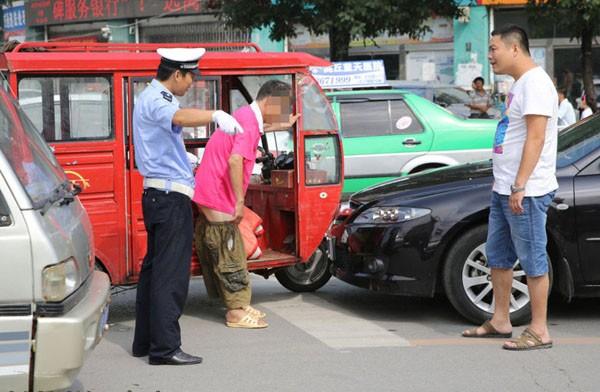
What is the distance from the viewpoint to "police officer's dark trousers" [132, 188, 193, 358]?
587 centimetres

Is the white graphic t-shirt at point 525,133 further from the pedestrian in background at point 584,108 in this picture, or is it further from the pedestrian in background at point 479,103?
the pedestrian in background at point 584,108

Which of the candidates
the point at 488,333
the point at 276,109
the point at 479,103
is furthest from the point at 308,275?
the point at 479,103

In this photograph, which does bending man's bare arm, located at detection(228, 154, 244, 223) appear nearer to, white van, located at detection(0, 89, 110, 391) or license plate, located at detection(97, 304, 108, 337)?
license plate, located at detection(97, 304, 108, 337)

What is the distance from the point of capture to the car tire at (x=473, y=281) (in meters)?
6.77

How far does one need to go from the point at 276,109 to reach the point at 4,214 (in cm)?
319

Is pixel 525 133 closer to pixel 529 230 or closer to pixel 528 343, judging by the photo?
pixel 529 230

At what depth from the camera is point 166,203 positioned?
5.88 metres

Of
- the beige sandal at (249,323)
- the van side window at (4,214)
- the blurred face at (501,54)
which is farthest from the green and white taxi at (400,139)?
the van side window at (4,214)

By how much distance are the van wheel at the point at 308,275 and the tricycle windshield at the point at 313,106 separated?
115cm

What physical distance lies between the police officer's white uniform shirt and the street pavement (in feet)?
3.74

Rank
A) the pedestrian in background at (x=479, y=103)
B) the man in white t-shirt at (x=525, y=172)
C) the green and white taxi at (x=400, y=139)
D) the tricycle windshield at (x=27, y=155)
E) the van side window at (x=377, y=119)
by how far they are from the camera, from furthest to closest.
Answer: the pedestrian in background at (x=479, y=103), the van side window at (x=377, y=119), the green and white taxi at (x=400, y=139), the man in white t-shirt at (x=525, y=172), the tricycle windshield at (x=27, y=155)

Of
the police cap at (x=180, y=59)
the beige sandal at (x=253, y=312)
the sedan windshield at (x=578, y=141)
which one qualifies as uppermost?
the police cap at (x=180, y=59)

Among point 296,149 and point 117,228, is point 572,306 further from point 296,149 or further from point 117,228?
point 117,228

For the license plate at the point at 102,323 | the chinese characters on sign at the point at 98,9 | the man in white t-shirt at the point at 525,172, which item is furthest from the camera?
the chinese characters on sign at the point at 98,9
